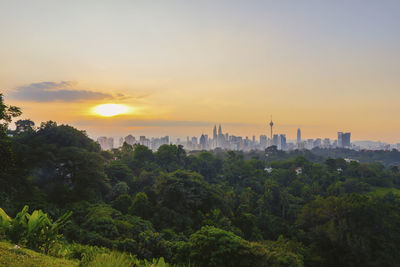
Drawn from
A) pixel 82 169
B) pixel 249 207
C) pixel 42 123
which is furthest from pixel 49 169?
pixel 249 207

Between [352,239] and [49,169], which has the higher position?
[49,169]

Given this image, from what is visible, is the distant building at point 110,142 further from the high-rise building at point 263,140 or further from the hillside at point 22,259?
the high-rise building at point 263,140

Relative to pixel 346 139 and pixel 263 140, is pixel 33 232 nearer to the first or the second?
pixel 263 140

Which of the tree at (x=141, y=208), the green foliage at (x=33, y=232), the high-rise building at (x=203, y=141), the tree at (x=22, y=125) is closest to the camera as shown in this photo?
the green foliage at (x=33, y=232)

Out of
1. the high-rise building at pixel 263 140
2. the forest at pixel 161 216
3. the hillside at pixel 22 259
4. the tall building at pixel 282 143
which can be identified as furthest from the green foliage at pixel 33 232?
the high-rise building at pixel 263 140

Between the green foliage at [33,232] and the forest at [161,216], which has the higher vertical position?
the green foliage at [33,232]

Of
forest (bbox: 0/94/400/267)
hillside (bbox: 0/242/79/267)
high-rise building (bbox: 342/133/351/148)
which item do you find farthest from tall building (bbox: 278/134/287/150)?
hillside (bbox: 0/242/79/267)

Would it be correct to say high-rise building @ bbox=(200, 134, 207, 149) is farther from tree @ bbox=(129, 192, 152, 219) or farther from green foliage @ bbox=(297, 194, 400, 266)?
tree @ bbox=(129, 192, 152, 219)

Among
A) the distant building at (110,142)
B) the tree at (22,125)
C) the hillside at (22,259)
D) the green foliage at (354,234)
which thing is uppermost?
the tree at (22,125)

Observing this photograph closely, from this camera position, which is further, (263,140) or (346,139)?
(263,140)

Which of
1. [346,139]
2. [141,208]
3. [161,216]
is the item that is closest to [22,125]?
[141,208]

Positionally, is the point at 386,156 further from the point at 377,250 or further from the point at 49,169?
the point at 49,169
